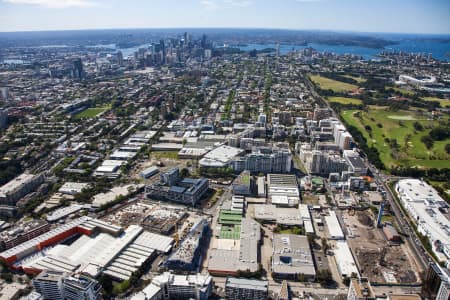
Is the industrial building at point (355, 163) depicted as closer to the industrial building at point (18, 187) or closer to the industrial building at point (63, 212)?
the industrial building at point (63, 212)

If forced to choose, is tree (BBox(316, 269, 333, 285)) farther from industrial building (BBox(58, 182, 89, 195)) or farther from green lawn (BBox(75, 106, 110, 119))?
green lawn (BBox(75, 106, 110, 119))

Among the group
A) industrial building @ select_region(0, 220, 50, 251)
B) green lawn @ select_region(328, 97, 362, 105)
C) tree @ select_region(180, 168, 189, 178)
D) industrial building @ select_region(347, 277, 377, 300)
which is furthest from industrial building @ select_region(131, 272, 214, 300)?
green lawn @ select_region(328, 97, 362, 105)

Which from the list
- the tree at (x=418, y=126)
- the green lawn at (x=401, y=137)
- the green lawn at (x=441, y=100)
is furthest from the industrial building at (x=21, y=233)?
the green lawn at (x=441, y=100)

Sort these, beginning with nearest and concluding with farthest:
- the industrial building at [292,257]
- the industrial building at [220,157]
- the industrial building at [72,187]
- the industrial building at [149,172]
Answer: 1. the industrial building at [292,257]
2. the industrial building at [72,187]
3. the industrial building at [149,172]
4. the industrial building at [220,157]

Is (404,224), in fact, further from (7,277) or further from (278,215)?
(7,277)

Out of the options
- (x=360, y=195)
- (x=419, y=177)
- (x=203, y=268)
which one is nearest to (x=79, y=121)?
(x=203, y=268)

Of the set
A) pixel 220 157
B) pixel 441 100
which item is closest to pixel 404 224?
pixel 220 157
